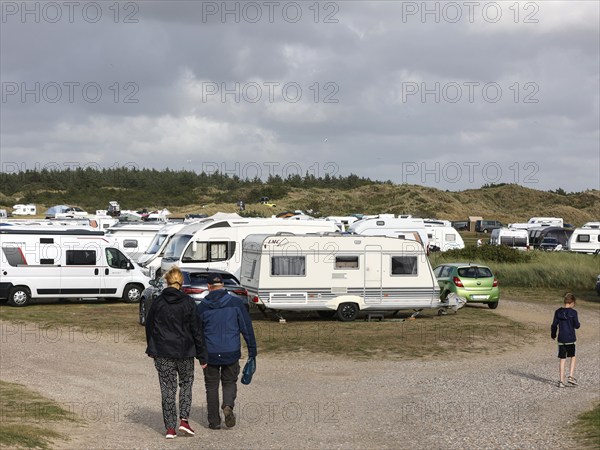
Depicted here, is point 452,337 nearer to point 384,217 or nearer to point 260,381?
point 260,381

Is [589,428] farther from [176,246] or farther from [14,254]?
[176,246]

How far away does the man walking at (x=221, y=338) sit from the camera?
10273 millimetres

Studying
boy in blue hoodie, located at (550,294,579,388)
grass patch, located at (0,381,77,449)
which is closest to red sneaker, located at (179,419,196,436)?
grass patch, located at (0,381,77,449)

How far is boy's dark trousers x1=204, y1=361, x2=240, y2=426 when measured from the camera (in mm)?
10344

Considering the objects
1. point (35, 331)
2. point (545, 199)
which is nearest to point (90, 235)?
point (35, 331)

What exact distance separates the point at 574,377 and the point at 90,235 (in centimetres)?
1648

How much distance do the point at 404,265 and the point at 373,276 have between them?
92 centimetres

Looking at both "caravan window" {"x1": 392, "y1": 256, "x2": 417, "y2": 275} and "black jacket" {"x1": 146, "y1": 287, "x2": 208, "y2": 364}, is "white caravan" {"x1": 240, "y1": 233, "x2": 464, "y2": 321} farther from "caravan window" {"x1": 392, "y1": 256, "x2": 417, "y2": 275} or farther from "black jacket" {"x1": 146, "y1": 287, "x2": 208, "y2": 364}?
"black jacket" {"x1": 146, "y1": 287, "x2": 208, "y2": 364}

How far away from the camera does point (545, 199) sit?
432 ft

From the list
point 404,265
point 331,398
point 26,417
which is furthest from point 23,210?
point 26,417

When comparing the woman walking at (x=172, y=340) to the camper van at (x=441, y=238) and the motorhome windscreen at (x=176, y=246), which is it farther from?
the camper van at (x=441, y=238)

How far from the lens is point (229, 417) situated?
10.6 m

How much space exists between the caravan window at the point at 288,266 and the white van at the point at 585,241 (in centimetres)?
2987

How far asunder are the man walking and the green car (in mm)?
17676
